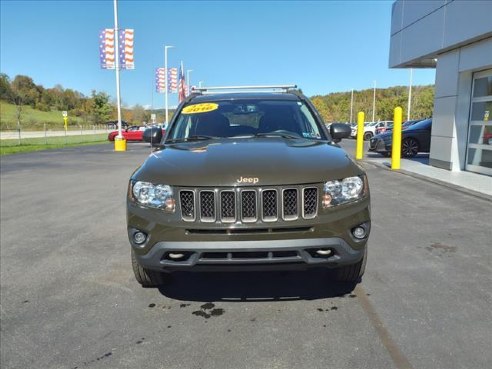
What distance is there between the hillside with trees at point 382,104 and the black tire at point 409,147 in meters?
8.12

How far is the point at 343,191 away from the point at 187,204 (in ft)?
3.70

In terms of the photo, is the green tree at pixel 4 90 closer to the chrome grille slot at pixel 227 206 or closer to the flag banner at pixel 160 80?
the flag banner at pixel 160 80

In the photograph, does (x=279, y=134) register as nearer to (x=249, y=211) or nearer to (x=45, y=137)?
(x=249, y=211)

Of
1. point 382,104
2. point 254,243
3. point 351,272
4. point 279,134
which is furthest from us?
point 382,104

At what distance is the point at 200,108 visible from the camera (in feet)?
15.4

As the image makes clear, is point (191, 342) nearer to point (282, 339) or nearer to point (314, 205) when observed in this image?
point (282, 339)

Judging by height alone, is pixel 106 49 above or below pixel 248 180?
above

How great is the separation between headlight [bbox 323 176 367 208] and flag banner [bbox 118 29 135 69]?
23.9 m

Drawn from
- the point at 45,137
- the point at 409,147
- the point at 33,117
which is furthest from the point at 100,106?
the point at 409,147

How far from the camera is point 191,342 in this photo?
10.0ft

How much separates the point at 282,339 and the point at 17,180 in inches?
416

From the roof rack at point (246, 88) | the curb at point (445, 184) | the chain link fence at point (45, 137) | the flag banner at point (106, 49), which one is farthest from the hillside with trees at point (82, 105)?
the roof rack at point (246, 88)

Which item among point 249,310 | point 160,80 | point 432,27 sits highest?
point 160,80

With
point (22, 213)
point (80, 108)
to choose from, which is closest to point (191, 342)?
point (22, 213)
